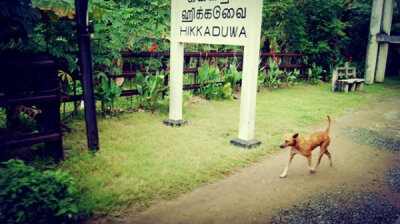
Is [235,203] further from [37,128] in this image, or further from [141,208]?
[37,128]

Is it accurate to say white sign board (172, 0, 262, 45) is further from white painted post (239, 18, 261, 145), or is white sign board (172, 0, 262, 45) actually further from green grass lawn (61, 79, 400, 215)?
green grass lawn (61, 79, 400, 215)

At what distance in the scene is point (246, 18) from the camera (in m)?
5.26

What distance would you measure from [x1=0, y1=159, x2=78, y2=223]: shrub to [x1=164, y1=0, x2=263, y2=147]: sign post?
3.10 metres

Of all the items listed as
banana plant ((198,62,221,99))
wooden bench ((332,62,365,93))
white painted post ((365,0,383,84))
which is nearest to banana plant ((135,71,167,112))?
banana plant ((198,62,221,99))

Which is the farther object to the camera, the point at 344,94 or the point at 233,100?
the point at 344,94

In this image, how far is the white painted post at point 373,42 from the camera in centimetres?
1385

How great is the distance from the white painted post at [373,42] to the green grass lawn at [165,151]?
651 cm

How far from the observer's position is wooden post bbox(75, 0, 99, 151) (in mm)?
4594

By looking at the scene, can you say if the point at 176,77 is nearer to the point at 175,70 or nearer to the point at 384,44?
the point at 175,70

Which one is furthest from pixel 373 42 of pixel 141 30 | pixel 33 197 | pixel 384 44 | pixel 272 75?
pixel 33 197

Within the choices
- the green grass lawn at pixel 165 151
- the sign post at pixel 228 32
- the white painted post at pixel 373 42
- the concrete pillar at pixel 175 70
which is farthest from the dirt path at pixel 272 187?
the white painted post at pixel 373 42

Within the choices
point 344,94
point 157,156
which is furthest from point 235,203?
point 344,94

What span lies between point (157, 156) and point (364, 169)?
3012 millimetres

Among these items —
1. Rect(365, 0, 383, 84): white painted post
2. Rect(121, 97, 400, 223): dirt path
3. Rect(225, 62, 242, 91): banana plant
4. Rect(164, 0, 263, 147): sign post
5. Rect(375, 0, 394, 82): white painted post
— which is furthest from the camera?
Rect(375, 0, 394, 82): white painted post
